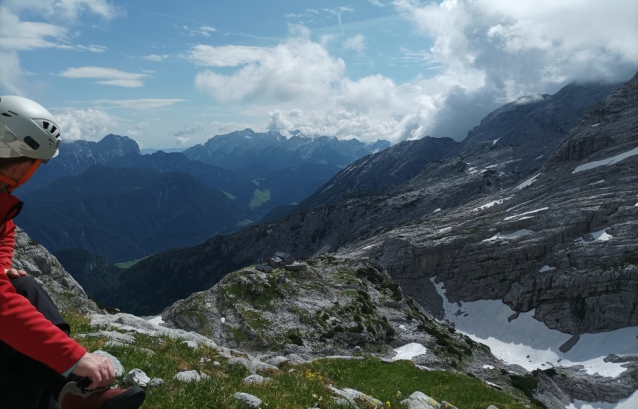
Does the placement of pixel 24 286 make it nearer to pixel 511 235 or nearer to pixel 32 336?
pixel 32 336

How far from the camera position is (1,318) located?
5.23 m

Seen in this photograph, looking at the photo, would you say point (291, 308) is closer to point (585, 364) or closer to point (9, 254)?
point (9, 254)

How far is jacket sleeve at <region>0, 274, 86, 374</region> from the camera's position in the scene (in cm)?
525

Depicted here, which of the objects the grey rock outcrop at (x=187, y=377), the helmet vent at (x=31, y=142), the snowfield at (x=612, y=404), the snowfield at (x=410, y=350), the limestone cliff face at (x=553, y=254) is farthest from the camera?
the limestone cliff face at (x=553, y=254)

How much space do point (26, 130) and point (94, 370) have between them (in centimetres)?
379

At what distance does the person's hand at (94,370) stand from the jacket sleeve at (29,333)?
151 millimetres

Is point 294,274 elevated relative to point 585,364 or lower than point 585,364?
elevated

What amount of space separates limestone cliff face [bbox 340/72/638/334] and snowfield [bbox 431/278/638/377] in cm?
357

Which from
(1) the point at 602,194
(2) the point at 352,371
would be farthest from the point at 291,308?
(1) the point at 602,194

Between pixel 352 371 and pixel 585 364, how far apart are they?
106168mm

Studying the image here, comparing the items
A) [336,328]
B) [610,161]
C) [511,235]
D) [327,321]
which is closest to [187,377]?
[336,328]

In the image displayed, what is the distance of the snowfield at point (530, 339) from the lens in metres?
107

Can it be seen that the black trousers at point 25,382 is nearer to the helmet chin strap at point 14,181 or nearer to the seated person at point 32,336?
the seated person at point 32,336

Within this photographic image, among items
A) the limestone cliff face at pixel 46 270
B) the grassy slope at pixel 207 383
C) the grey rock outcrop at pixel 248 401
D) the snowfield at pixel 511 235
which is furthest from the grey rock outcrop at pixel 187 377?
the snowfield at pixel 511 235
